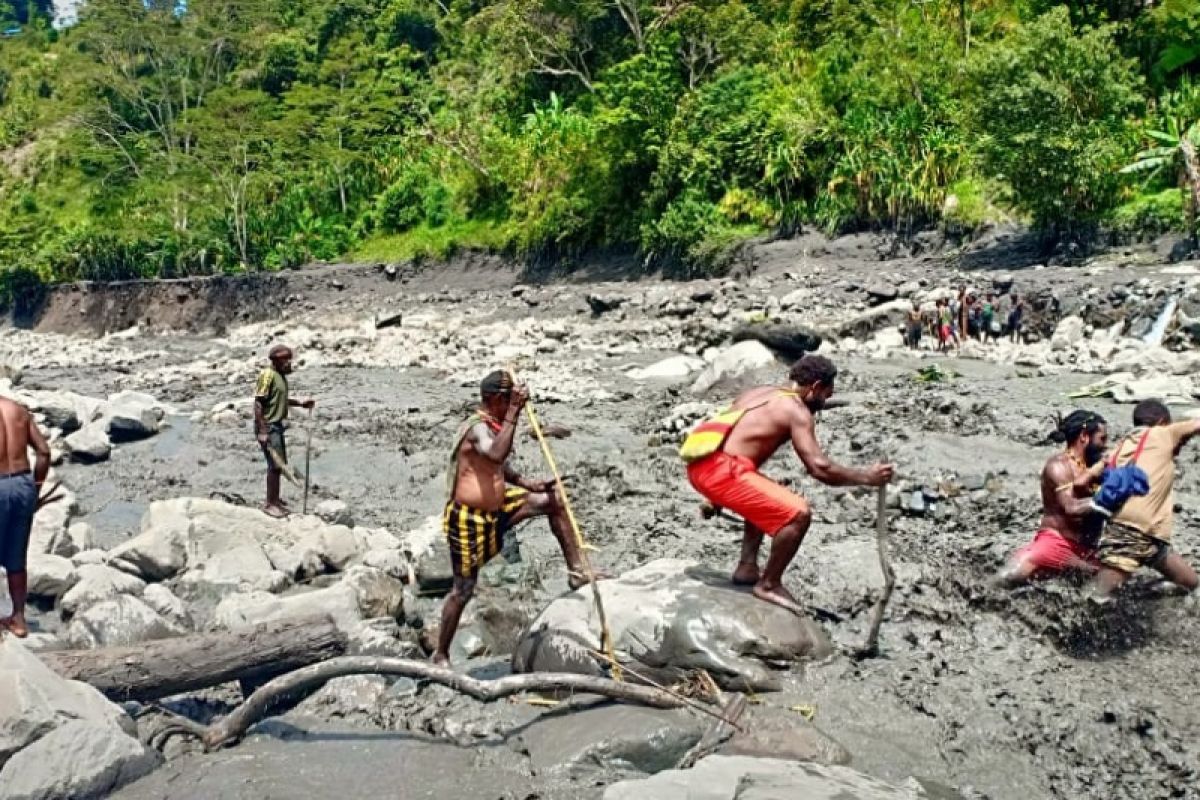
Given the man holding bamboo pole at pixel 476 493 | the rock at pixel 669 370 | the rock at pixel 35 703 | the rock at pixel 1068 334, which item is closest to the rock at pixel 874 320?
the rock at pixel 1068 334

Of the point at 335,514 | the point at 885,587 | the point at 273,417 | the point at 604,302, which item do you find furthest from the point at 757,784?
the point at 604,302

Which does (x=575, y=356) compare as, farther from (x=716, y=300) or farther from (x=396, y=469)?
(x=396, y=469)

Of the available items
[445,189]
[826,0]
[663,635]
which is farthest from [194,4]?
[663,635]

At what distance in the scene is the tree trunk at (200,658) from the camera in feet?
16.6

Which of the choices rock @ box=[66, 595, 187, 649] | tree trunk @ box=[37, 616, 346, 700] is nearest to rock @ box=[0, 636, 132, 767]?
tree trunk @ box=[37, 616, 346, 700]

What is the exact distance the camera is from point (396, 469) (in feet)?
39.2

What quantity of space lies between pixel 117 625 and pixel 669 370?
10952mm

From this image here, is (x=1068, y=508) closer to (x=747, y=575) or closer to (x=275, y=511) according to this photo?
(x=747, y=575)

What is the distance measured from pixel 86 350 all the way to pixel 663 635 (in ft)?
104

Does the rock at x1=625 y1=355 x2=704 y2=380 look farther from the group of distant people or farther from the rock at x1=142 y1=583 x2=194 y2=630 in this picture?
the rock at x1=142 y1=583 x2=194 y2=630

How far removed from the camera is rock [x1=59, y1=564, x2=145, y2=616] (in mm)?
6605

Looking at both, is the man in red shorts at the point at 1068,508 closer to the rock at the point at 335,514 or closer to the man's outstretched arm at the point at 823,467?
the man's outstretched arm at the point at 823,467

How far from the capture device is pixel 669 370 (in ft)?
52.6

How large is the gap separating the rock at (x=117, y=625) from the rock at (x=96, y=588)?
330mm
